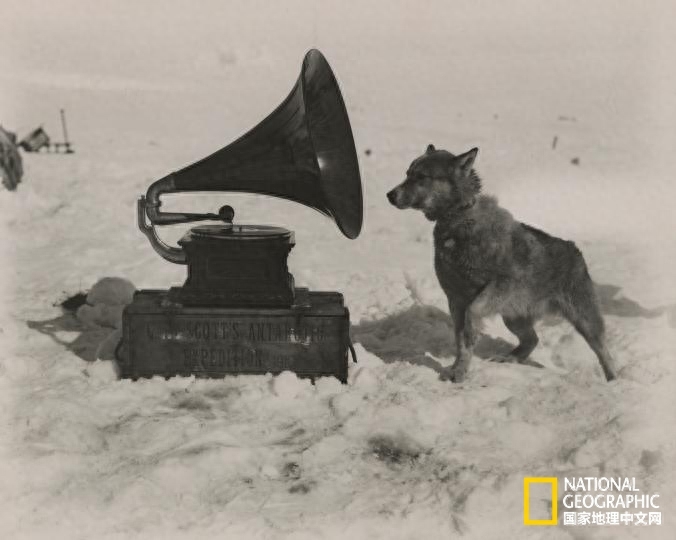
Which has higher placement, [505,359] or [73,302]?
[73,302]

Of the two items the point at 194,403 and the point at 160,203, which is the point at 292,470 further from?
the point at 160,203

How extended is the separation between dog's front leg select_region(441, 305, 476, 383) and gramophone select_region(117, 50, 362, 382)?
2.32 feet

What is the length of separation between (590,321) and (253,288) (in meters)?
2.02

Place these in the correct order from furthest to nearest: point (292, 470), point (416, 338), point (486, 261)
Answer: point (416, 338) < point (486, 261) < point (292, 470)

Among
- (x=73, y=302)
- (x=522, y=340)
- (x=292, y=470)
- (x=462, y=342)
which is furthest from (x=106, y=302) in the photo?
(x=522, y=340)

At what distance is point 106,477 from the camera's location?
147 inches

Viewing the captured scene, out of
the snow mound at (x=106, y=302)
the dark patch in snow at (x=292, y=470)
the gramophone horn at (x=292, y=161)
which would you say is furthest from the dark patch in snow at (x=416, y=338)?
the snow mound at (x=106, y=302)

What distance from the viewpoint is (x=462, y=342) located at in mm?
4969

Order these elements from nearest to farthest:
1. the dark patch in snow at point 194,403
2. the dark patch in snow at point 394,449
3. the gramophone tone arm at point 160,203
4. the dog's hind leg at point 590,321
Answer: the dark patch in snow at point 394,449
the dark patch in snow at point 194,403
the gramophone tone arm at point 160,203
the dog's hind leg at point 590,321

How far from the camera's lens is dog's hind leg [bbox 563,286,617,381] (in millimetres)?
4906

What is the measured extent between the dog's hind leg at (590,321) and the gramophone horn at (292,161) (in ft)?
4.70

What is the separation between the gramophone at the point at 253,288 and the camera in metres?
4.68

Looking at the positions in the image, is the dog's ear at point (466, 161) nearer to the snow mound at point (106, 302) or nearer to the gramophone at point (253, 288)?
the gramophone at point (253, 288)

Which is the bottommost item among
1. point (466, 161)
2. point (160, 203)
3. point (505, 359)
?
point (505, 359)
